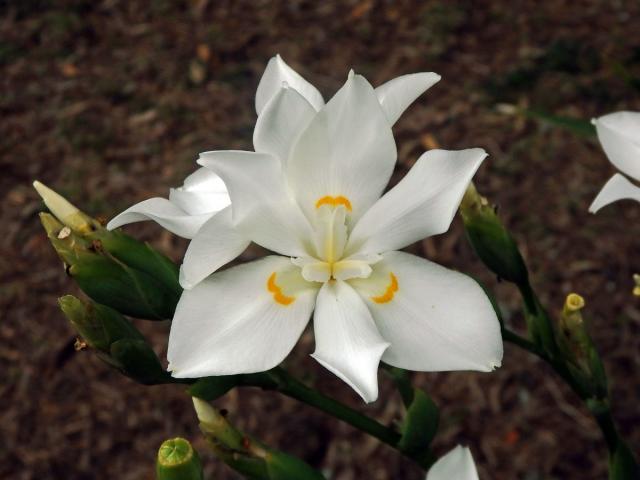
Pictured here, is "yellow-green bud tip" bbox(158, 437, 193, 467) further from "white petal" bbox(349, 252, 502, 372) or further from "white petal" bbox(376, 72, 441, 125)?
"white petal" bbox(376, 72, 441, 125)

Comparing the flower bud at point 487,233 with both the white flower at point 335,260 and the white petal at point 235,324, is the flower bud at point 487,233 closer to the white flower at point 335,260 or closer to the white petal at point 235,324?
the white flower at point 335,260

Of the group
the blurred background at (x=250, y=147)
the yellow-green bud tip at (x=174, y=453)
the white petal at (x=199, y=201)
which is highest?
the white petal at (x=199, y=201)

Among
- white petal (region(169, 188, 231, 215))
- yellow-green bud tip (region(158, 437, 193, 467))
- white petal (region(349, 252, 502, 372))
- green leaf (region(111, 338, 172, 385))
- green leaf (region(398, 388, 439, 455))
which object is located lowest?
green leaf (region(398, 388, 439, 455))

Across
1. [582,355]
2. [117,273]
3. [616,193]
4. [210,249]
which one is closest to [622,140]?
[616,193]

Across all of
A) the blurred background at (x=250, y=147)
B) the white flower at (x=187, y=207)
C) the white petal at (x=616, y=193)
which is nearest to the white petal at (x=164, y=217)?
the white flower at (x=187, y=207)

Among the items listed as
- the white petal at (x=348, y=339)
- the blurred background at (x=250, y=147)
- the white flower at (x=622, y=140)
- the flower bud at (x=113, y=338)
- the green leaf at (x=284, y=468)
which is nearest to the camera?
the white petal at (x=348, y=339)

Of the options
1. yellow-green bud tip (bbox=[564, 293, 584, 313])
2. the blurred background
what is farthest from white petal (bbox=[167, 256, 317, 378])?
the blurred background

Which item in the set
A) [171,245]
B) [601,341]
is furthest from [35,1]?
[601,341]

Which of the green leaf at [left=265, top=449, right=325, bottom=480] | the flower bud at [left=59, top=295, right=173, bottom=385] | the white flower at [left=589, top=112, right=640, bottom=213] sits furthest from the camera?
the white flower at [left=589, top=112, right=640, bottom=213]
